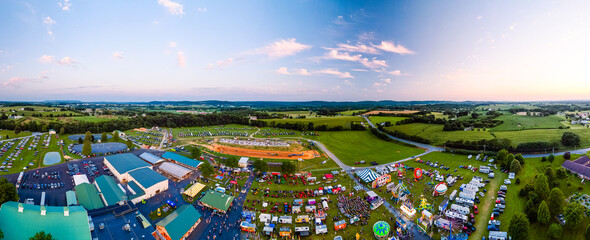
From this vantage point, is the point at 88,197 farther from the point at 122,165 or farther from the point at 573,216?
the point at 573,216

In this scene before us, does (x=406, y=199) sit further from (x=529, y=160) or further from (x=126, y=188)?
(x=126, y=188)

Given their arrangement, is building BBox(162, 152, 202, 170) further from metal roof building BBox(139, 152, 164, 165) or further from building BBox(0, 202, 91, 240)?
building BBox(0, 202, 91, 240)

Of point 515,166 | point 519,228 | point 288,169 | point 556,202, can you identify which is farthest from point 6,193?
point 515,166

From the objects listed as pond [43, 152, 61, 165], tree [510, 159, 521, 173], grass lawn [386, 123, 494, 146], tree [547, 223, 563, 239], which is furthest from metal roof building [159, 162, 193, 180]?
grass lawn [386, 123, 494, 146]

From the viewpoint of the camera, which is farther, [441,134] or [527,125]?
[527,125]

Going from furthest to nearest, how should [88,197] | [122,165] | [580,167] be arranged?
[122,165] → [580,167] → [88,197]

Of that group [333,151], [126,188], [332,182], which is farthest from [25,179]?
[333,151]

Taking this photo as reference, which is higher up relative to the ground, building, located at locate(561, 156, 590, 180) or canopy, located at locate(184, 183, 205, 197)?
building, located at locate(561, 156, 590, 180)
